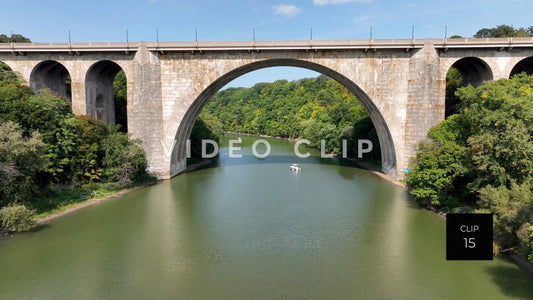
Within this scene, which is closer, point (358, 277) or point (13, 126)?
point (358, 277)

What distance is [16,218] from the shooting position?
17375 millimetres

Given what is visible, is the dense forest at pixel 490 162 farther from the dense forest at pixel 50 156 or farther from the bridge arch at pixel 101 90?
the bridge arch at pixel 101 90

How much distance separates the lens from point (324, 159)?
1809 inches

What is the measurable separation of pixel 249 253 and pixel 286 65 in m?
22.3

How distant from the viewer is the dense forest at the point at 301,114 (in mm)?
47125

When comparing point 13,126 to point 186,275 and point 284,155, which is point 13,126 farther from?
point 284,155

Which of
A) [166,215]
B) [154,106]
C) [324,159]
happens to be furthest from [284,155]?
[166,215]

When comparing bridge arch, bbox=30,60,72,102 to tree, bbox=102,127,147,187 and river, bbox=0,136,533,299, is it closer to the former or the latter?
tree, bbox=102,127,147,187

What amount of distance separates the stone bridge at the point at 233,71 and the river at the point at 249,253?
688cm

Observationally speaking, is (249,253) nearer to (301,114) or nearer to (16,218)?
(16,218)

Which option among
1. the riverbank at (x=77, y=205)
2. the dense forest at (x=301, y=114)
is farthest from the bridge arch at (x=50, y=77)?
the dense forest at (x=301, y=114)

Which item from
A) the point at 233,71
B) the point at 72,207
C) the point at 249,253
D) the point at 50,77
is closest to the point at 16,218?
the point at 72,207

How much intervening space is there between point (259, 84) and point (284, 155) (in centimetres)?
7899

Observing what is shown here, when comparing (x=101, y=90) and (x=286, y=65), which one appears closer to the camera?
(x=101, y=90)
